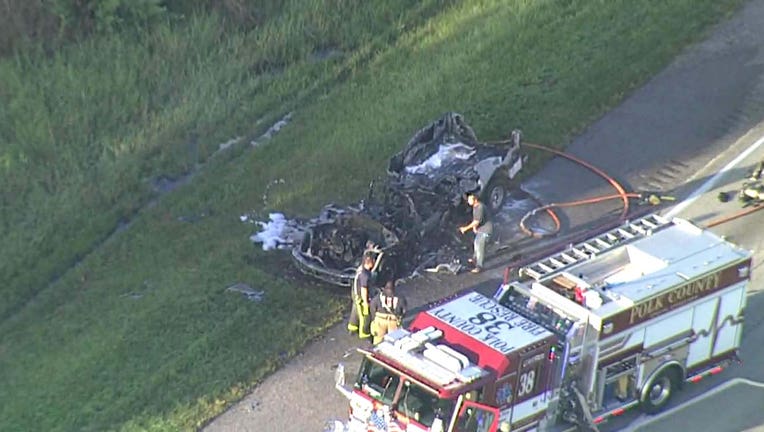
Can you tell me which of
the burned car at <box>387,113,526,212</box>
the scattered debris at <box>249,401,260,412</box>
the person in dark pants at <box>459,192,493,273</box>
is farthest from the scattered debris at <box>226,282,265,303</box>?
the person in dark pants at <box>459,192,493,273</box>

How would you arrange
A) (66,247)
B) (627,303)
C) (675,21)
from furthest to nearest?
(675,21)
(66,247)
(627,303)

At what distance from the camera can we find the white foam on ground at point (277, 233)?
96.0 feet

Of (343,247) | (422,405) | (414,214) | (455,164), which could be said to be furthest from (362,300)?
(455,164)

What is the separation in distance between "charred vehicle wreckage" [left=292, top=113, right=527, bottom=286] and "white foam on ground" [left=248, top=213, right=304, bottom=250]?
0.80m

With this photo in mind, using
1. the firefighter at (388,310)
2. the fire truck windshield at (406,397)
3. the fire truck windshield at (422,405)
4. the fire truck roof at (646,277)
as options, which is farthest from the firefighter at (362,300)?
the fire truck windshield at (422,405)

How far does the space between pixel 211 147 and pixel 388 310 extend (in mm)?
10601

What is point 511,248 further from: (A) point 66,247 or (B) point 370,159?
(A) point 66,247

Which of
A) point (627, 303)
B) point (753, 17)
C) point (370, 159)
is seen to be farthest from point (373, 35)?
point (627, 303)

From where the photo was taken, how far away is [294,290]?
27797 mm

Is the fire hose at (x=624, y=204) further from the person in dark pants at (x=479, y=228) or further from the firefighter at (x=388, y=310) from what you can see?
the firefighter at (x=388, y=310)

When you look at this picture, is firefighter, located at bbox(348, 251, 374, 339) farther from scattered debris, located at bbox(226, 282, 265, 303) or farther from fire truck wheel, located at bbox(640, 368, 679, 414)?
fire truck wheel, located at bbox(640, 368, 679, 414)

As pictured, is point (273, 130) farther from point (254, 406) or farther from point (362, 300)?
point (254, 406)

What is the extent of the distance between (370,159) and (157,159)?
5030mm

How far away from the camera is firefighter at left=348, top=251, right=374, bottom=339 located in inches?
1003
